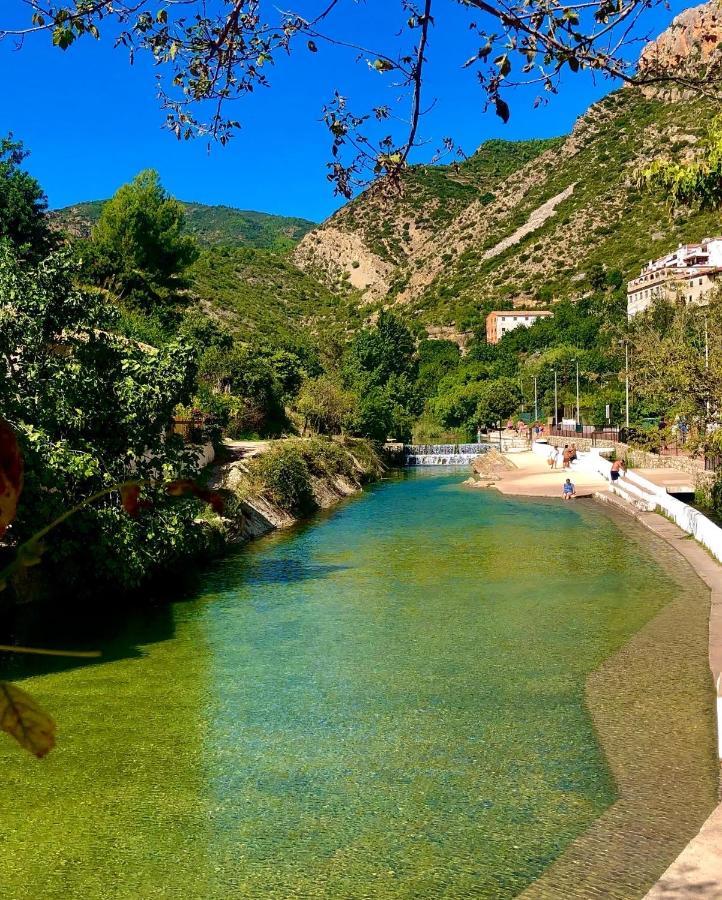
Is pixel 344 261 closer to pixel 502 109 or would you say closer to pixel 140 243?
pixel 140 243

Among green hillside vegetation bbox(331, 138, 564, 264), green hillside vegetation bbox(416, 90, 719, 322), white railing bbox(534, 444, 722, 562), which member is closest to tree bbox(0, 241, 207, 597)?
white railing bbox(534, 444, 722, 562)

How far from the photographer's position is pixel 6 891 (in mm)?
7047

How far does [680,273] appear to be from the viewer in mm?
68688

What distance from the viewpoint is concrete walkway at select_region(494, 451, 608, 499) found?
3597cm

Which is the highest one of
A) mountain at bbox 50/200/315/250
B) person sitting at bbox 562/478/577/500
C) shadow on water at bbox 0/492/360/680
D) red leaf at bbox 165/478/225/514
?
mountain at bbox 50/200/315/250

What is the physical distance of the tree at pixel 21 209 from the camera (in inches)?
1362

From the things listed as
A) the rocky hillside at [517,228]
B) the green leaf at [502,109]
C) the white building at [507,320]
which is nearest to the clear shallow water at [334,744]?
the green leaf at [502,109]

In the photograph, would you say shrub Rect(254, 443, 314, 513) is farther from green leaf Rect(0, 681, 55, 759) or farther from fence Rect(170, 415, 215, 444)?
green leaf Rect(0, 681, 55, 759)

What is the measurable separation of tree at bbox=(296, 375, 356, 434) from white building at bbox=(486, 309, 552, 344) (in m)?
56.6

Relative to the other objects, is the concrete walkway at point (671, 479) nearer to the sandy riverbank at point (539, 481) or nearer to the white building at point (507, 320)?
the sandy riverbank at point (539, 481)

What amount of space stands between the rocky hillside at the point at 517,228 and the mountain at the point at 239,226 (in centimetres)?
2289

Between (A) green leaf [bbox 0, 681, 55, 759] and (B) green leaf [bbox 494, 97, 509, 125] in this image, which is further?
(B) green leaf [bbox 494, 97, 509, 125]

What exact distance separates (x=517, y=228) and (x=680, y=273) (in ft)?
185

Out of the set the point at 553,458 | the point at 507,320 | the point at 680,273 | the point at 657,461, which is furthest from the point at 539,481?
the point at 507,320
